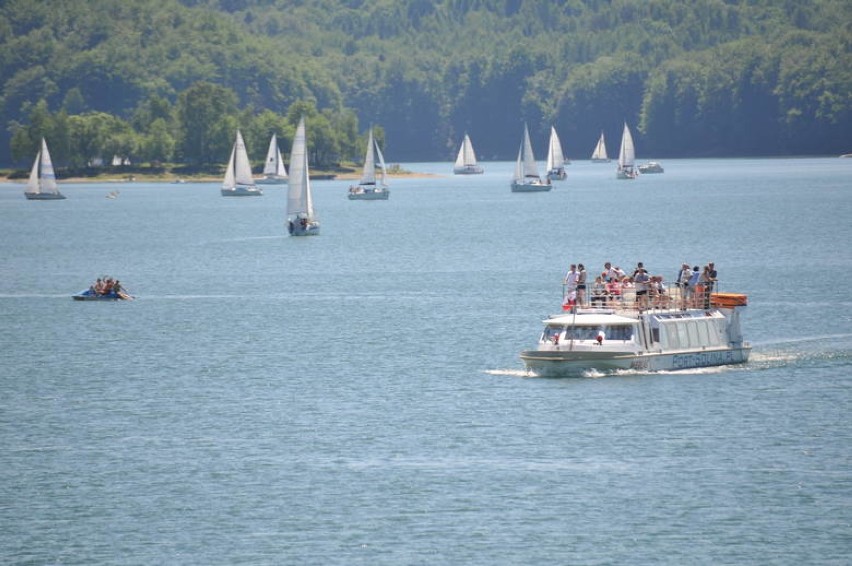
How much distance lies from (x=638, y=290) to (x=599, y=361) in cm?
428

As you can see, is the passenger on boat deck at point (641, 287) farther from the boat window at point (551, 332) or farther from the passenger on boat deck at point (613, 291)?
the boat window at point (551, 332)

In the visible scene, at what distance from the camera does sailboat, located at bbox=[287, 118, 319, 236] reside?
538 feet

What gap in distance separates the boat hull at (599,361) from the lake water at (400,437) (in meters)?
0.64

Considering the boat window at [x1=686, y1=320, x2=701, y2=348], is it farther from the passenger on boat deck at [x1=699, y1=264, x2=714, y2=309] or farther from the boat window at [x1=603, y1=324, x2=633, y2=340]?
the boat window at [x1=603, y1=324, x2=633, y2=340]

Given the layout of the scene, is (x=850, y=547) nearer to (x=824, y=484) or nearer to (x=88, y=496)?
(x=824, y=484)

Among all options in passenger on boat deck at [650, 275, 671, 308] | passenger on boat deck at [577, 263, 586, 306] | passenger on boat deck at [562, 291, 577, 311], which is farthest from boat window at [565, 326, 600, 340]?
passenger on boat deck at [650, 275, 671, 308]

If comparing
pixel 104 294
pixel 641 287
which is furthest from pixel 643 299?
pixel 104 294

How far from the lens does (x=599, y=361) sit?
73500 mm

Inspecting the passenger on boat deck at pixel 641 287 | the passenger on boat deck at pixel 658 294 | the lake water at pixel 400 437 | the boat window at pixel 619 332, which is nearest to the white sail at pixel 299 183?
the lake water at pixel 400 437

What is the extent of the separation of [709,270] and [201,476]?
2969cm

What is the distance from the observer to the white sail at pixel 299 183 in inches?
6452

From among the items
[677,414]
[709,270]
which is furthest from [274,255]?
[677,414]

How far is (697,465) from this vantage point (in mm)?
58938

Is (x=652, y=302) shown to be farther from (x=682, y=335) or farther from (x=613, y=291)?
(x=682, y=335)
